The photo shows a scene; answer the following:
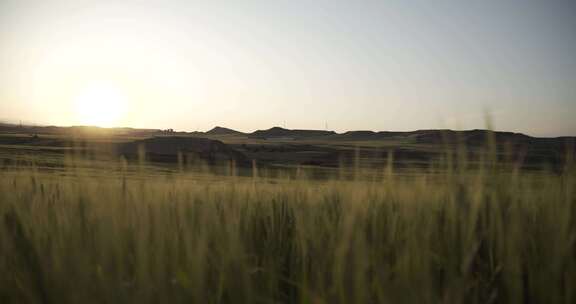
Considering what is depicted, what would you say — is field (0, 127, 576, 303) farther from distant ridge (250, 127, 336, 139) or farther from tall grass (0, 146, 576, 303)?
distant ridge (250, 127, 336, 139)

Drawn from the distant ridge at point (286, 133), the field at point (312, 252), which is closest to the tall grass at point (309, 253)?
the field at point (312, 252)

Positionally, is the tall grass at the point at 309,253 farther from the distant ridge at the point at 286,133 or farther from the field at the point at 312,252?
the distant ridge at the point at 286,133

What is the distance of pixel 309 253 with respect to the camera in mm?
1291

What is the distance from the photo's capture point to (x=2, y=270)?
1134 mm

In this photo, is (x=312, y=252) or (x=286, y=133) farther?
(x=286, y=133)

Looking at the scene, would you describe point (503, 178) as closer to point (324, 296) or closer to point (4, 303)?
point (324, 296)

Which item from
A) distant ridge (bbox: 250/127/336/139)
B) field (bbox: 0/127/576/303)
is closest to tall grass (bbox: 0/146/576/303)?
field (bbox: 0/127/576/303)

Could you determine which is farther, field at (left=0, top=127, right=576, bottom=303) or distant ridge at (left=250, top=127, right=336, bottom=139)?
distant ridge at (left=250, top=127, right=336, bottom=139)

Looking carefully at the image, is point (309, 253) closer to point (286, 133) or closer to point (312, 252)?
point (312, 252)

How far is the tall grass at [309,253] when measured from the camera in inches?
37.2

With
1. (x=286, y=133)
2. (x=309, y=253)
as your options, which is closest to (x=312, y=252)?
(x=309, y=253)

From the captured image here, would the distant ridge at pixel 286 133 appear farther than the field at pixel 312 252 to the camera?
Yes

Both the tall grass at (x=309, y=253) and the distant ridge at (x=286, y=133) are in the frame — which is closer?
the tall grass at (x=309, y=253)

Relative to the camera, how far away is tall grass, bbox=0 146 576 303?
0.95m
